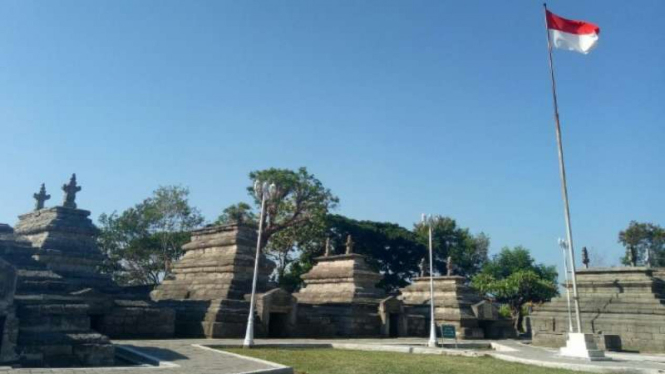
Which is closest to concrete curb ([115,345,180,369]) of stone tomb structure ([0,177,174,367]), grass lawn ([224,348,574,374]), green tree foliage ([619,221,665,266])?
stone tomb structure ([0,177,174,367])

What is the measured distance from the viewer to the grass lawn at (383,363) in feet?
41.1

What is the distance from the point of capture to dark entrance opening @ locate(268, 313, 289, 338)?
944 inches

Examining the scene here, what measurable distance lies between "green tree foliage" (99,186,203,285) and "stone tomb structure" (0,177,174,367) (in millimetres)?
18941

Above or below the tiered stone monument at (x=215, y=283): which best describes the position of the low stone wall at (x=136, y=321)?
below

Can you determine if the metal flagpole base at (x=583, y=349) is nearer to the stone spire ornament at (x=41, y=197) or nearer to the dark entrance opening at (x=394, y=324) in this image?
the dark entrance opening at (x=394, y=324)

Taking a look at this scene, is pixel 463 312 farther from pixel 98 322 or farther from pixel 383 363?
pixel 98 322

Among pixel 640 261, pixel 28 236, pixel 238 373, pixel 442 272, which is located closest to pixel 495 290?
pixel 442 272

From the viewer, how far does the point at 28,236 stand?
2739 cm

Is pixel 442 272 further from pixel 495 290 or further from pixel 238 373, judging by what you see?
pixel 238 373

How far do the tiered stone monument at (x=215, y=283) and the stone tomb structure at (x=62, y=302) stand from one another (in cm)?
165

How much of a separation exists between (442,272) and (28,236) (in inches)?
2049

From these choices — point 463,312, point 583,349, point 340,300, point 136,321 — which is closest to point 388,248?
point 463,312

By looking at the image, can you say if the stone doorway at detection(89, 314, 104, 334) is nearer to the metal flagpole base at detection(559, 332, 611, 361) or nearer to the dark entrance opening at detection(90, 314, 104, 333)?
the dark entrance opening at detection(90, 314, 104, 333)

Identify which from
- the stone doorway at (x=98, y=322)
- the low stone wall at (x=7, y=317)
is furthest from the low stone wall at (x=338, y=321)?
the low stone wall at (x=7, y=317)
